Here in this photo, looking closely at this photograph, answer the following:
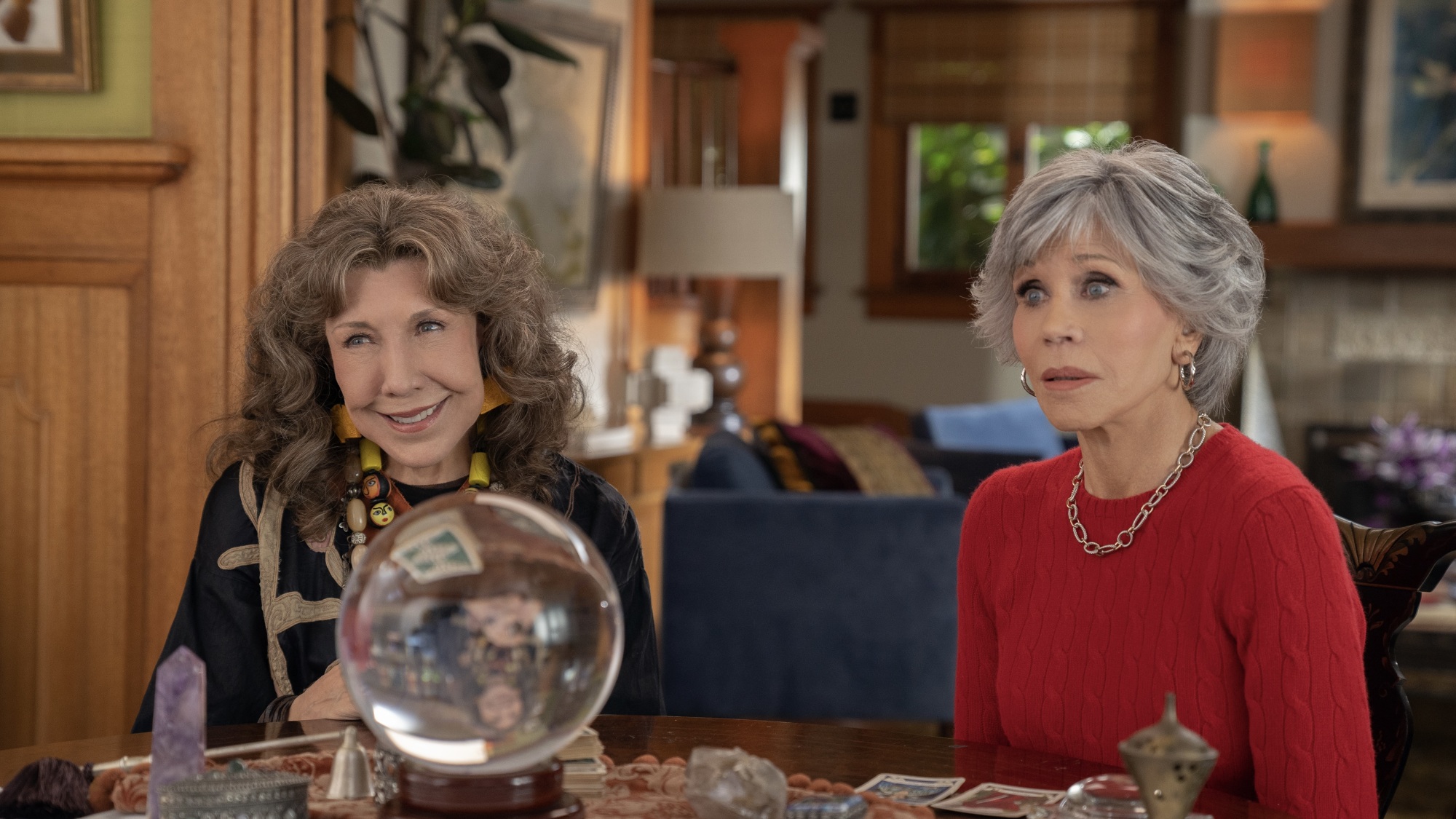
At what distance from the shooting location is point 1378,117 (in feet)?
21.1

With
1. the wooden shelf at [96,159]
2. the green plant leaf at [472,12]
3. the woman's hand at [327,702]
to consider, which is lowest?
the woman's hand at [327,702]

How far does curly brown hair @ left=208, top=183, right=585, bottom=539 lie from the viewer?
152 cm

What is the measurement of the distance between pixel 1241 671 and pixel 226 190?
5.01ft

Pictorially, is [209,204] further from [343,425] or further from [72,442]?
[343,425]

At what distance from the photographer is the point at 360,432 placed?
1.55 m

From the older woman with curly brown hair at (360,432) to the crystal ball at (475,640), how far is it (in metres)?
0.52

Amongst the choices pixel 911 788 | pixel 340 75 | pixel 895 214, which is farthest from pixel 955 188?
pixel 911 788

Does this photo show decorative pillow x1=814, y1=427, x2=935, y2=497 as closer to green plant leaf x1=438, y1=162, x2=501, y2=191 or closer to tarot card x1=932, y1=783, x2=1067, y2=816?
green plant leaf x1=438, y1=162, x2=501, y2=191

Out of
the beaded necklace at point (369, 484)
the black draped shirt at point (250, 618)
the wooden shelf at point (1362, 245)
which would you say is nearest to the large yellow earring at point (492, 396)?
the beaded necklace at point (369, 484)

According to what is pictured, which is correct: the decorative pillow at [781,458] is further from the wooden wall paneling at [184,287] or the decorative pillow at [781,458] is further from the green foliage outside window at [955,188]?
the green foliage outside window at [955,188]

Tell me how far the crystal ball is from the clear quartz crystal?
119 mm

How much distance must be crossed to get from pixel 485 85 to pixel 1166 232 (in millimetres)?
2135

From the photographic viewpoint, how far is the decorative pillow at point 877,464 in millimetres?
3764

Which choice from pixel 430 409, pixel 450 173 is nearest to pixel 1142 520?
pixel 430 409
